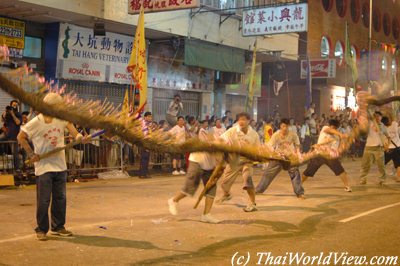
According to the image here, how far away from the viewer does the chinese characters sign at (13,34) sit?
47.8 ft

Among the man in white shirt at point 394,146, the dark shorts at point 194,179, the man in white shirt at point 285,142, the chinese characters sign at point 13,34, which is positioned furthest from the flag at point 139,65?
the man in white shirt at point 394,146

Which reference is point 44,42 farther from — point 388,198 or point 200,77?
point 388,198

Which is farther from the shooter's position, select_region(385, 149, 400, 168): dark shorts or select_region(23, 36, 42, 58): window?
select_region(23, 36, 42, 58): window

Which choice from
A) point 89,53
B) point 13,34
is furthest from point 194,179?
point 89,53

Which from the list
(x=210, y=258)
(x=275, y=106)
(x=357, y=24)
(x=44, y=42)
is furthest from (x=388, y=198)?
(x=357, y=24)

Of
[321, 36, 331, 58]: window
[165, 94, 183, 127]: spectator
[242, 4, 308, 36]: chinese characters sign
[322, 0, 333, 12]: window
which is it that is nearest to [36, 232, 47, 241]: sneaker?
[165, 94, 183, 127]: spectator

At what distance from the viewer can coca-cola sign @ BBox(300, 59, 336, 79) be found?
24.3 m

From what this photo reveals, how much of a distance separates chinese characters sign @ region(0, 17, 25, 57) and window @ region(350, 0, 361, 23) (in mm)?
24431

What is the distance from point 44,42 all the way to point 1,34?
5.48 feet

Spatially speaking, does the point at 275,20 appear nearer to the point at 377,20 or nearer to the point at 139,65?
the point at 139,65

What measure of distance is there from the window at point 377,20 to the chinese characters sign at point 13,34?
28.0 m

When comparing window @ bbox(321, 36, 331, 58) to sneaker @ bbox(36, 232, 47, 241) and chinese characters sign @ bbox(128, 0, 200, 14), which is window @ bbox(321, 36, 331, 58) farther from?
sneaker @ bbox(36, 232, 47, 241)

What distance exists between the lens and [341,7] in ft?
107

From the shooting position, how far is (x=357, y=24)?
1363 inches
